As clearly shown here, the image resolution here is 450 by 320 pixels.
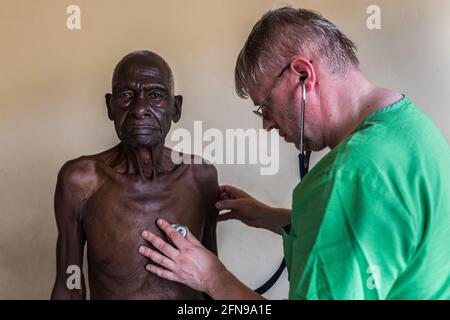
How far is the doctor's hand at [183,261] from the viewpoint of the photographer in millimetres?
1096

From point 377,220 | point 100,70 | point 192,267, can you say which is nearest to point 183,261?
point 192,267

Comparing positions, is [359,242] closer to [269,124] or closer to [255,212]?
[269,124]

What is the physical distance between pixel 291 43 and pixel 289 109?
127mm

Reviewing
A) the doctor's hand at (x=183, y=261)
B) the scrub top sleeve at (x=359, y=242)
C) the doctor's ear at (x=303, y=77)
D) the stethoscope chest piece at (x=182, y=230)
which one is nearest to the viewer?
the scrub top sleeve at (x=359, y=242)

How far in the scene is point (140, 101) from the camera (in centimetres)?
125

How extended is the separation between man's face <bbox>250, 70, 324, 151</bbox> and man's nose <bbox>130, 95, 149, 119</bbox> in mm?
305

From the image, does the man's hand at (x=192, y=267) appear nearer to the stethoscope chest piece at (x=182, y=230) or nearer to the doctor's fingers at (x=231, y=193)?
the stethoscope chest piece at (x=182, y=230)

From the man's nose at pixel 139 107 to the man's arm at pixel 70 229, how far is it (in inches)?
8.1

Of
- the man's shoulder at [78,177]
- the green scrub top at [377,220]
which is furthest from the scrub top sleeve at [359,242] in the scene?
the man's shoulder at [78,177]

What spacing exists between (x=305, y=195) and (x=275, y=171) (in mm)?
1065

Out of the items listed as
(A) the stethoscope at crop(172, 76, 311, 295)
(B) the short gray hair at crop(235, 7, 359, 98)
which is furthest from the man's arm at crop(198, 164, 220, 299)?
(B) the short gray hair at crop(235, 7, 359, 98)

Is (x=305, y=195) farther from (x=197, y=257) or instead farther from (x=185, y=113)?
(x=185, y=113)

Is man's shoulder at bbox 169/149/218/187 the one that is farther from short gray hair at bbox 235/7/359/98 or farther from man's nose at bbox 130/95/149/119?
short gray hair at bbox 235/7/359/98

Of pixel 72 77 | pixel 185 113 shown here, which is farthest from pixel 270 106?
pixel 72 77
